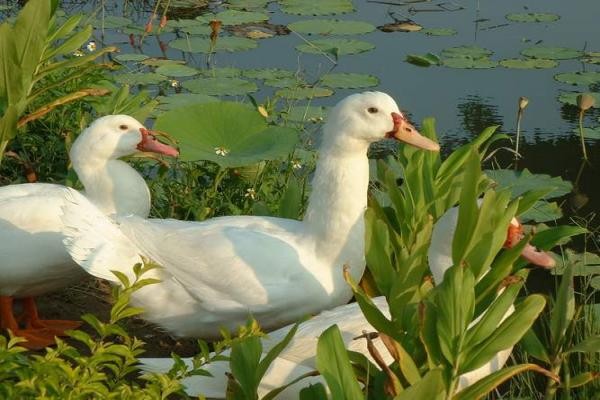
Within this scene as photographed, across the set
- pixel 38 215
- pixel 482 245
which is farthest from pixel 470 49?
pixel 482 245

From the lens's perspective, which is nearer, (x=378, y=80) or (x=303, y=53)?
(x=378, y=80)

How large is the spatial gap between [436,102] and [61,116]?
2.69 meters

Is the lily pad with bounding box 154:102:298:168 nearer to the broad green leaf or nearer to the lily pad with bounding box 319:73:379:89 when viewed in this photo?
the lily pad with bounding box 319:73:379:89

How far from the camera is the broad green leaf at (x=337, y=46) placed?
8008mm

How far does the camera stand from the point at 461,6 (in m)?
9.08

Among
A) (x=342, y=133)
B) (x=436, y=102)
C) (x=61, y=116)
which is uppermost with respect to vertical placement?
(x=342, y=133)

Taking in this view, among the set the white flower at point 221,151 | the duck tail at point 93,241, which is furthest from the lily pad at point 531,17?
the duck tail at point 93,241

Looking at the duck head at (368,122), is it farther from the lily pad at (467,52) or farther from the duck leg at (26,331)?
the lily pad at (467,52)

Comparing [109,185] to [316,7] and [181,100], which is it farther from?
[316,7]

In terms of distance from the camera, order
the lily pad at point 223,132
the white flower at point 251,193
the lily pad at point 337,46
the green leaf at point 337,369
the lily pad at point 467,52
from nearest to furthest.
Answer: the green leaf at point 337,369 → the lily pad at point 223,132 → the white flower at point 251,193 → the lily pad at point 467,52 → the lily pad at point 337,46

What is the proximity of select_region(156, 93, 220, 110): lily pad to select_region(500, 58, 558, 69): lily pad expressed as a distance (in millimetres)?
2097

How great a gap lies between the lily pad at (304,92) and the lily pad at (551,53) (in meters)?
1.60

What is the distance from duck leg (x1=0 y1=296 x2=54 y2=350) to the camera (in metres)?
4.30

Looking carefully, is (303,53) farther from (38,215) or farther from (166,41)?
(38,215)
